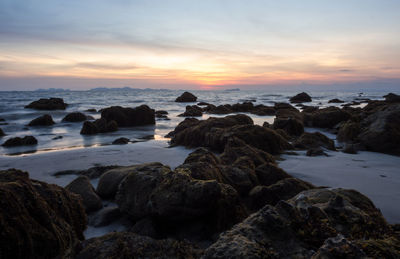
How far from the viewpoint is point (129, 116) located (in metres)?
16.1

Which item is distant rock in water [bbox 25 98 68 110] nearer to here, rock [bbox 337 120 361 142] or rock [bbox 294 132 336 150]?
A: rock [bbox 294 132 336 150]

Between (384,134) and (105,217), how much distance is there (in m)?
7.72

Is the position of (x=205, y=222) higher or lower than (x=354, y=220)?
lower

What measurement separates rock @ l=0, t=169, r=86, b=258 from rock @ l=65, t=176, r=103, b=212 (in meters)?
1.21

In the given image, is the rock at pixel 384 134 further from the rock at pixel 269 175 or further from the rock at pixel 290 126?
the rock at pixel 269 175

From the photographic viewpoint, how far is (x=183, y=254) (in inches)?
93.2

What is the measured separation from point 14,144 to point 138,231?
8.86 m

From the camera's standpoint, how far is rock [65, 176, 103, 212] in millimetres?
3941

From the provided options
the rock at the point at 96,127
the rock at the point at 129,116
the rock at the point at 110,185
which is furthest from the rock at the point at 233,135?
the rock at the point at 129,116

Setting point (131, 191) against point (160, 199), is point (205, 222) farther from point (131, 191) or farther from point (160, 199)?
point (131, 191)

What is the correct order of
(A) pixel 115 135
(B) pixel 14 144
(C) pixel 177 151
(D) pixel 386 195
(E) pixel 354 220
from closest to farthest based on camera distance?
(E) pixel 354 220 → (D) pixel 386 195 → (C) pixel 177 151 → (B) pixel 14 144 → (A) pixel 115 135

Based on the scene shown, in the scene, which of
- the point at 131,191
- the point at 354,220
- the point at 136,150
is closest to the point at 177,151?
the point at 136,150

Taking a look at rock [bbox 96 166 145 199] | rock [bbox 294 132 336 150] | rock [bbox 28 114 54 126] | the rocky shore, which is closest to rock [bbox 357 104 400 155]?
rock [bbox 294 132 336 150]

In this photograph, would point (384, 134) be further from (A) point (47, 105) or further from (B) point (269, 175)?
(A) point (47, 105)
